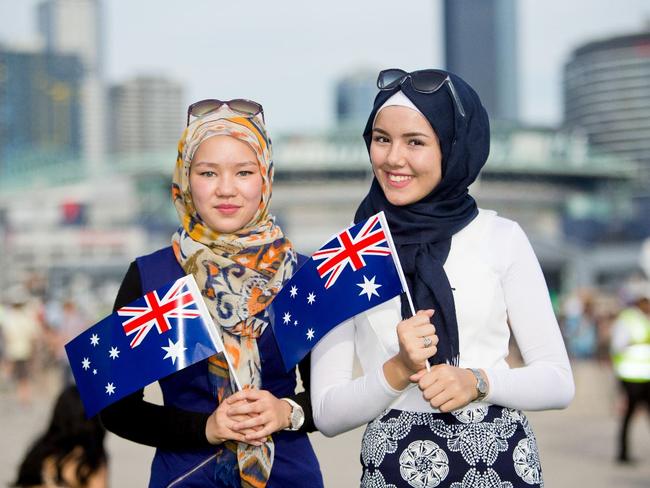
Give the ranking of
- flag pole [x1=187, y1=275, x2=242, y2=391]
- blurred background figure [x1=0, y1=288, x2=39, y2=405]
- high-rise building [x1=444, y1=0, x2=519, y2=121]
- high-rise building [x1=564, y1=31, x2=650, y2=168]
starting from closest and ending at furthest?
flag pole [x1=187, y1=275, x2=242, y2=391]
blurred background figure [x1=0, y1=288, x2=39, y2=405]
high-rise building [x1=564, y1=31, x2=650, y2=168]
high-rise building [x1=444, y1=0, x2=519, y2=121]

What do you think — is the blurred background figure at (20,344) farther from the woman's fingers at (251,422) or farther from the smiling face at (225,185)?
the woman's fingers at (251,422)

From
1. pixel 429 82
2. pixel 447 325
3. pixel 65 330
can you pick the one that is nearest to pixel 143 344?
pixel 447 325

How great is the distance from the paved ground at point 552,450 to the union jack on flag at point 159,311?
5.14 metres

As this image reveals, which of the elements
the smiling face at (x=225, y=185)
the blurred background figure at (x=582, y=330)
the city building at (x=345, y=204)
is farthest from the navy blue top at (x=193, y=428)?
the city building at (x=345, y=204)

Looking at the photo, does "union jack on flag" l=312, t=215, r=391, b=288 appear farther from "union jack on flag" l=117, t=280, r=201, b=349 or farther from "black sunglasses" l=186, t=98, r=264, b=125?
"black sunglasses" l=186, t=98, r=264, b=125

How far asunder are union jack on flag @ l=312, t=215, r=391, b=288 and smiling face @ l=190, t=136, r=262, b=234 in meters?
0.25

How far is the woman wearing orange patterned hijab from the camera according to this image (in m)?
2.90

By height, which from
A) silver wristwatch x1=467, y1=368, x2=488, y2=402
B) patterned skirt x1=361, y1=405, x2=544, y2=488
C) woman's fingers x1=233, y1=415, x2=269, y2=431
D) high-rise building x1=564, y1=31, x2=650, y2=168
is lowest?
patterned skirt x1=361, y1=405, x2=544, y2=488

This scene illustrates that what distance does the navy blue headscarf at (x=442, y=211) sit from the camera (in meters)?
2.68

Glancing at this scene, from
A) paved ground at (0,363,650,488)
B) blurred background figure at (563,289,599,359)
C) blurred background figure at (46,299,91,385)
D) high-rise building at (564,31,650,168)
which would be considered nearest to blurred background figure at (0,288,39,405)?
paved ground at (0,363,650,488)

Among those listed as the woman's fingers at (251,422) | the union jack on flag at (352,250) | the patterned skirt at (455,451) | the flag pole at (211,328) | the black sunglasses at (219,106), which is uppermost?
the black sunglasses at (219,106)

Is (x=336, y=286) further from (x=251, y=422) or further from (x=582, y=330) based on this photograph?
(x=582, y=330)

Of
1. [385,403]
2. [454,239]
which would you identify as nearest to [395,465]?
[385,403]

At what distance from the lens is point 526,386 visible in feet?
8.77
